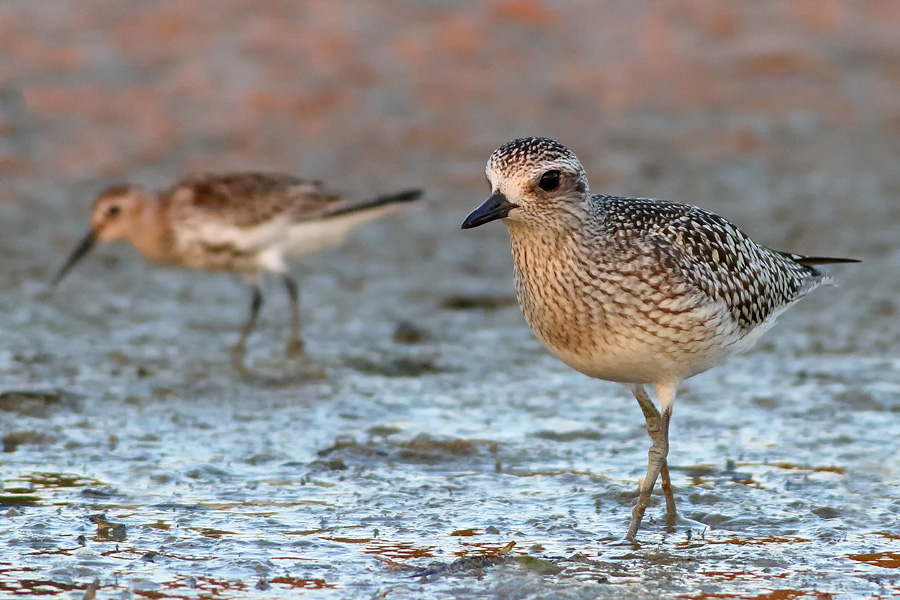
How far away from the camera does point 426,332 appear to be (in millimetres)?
9984

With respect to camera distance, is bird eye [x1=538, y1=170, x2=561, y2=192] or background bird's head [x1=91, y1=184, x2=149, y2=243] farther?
background bird's head [x1=91, y1=184, x2=149, y2=243]

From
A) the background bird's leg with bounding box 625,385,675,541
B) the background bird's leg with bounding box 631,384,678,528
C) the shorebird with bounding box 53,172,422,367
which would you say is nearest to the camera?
the background bird's leg with bounding box 625,385,675,541

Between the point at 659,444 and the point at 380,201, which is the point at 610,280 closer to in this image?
the point at 659,444

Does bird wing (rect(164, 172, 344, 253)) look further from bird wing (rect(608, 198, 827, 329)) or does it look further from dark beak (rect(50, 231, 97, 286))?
bird wing (rect(608, 198, 827, 329))

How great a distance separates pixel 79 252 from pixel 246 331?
Result: 192 cm

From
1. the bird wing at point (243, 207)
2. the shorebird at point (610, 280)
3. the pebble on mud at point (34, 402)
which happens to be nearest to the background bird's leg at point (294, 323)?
the bird wing at point (243, 207)

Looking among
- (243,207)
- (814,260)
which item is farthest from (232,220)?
(814,260)

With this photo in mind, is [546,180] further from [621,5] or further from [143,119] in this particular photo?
[621,5]

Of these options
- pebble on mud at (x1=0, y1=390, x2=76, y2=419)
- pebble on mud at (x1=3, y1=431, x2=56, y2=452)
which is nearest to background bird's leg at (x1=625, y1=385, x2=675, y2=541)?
pebble on mud at (x1=3, y1=431, x2=56, y2=452)

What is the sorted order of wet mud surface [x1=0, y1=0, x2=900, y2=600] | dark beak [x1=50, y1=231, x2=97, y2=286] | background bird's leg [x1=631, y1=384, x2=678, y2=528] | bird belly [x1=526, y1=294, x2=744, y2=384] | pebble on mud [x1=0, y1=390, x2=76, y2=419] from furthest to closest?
dark beak [x1=50, y1=231, x2=97, y2=286], pebble on mud [x1=0, y1=390, x2=76, y2=419], background bird's leg [x1=631, y1=384, x2=678, y2=528], bird belly [x1=526, y1=294, x2=744, y2=384], wet mud surface [x1=0, y1=0, x2=900, y2=600]

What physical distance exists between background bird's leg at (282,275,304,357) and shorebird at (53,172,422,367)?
98 millimetres

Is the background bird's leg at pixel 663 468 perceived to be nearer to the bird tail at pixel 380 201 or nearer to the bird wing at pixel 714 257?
the bird wing at pixel 714 257

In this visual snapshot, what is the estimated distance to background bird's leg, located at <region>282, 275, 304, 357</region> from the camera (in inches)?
388

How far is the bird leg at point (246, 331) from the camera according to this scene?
9.50 metres
